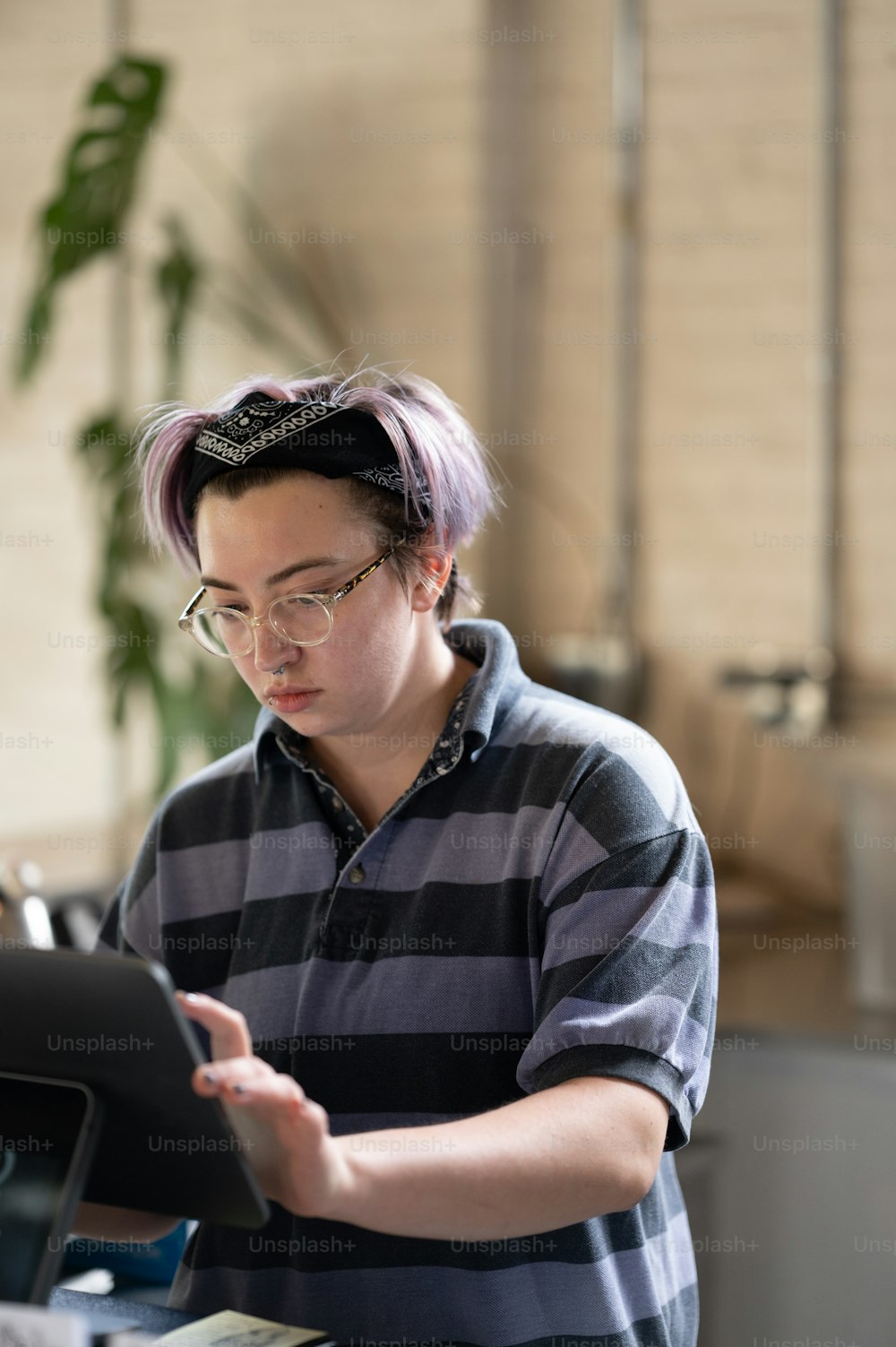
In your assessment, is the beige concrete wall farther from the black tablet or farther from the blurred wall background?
the black tablet

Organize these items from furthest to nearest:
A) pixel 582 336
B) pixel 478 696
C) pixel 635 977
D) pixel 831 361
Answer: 1. pixel 582 336
2. pixel 831 361
3. pixel 478 696
4. pixel 635 977

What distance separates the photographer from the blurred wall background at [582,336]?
2541 mm

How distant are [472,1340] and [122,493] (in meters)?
1.78

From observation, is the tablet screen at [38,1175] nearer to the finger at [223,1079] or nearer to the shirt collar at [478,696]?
the finger at [223,1079]

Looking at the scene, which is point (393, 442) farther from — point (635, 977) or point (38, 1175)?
point (38, 1175)

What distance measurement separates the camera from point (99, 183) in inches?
104

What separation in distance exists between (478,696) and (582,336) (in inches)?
69.3

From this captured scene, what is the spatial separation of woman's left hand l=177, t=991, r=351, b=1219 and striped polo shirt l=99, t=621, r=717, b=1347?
0.80 ft

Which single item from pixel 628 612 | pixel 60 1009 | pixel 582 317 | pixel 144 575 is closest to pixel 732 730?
pixel 628 612

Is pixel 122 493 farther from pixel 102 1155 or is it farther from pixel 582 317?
pixel 102 1155

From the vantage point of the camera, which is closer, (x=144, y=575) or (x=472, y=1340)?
(x=472, y=1340)

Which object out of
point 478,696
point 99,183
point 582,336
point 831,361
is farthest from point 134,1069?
point 582,336

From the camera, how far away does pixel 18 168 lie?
3.03 m

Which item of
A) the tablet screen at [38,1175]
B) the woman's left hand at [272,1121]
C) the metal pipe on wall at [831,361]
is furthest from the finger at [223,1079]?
the metal pipe on wall at [831,361]
